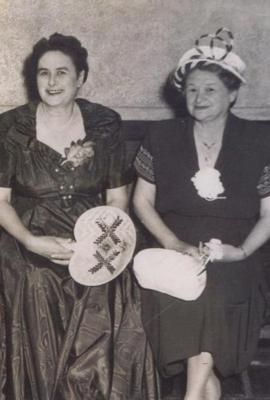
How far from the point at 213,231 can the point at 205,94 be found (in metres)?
0.62

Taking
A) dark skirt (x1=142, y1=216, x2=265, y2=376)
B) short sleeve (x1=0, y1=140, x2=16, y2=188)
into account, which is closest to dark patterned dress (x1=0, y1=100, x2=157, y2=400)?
short sleeve (x1=0, y1=140, x2=16, y2=188)

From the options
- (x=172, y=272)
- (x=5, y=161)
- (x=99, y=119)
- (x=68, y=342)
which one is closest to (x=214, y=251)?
(x=172, y=272)

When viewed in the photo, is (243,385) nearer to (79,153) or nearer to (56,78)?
(79,153)

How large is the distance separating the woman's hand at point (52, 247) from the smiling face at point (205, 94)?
83cm

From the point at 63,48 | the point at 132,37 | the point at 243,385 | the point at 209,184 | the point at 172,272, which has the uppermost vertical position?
the point at 132,37

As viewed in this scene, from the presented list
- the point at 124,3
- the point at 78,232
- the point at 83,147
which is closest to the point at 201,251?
the point at 78,232

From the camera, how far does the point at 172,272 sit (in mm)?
2883

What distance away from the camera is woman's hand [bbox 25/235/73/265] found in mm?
3111

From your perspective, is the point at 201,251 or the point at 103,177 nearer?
the point at 201,251

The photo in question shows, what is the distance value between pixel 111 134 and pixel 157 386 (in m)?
1.20

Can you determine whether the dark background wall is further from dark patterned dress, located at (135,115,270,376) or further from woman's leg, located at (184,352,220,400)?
woman's leg, located at (184,352,220,400)

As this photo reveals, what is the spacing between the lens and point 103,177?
3.38m

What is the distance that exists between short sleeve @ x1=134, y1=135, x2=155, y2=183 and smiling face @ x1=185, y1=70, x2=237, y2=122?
0.27m

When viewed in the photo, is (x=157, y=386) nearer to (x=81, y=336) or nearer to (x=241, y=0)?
(x=81, y=336)
